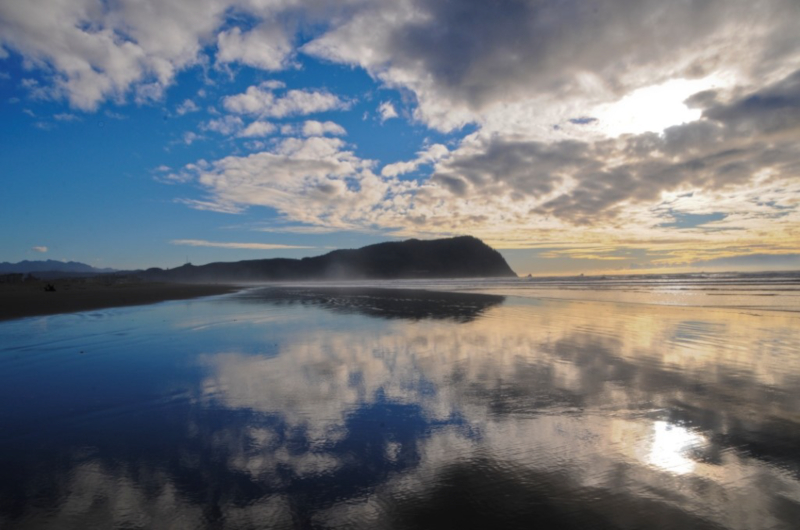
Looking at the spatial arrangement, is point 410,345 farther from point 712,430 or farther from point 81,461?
point 81,461

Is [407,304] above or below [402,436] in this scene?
above

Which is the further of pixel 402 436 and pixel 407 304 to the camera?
pixel 407 304

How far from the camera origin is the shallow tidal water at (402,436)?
13.2 feet

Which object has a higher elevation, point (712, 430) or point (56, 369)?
point (56, 369)

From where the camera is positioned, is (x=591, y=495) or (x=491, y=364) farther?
(x=491, y=364)

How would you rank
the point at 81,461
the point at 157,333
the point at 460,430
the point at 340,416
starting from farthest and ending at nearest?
1. the point at 157,333
2. the point at 340,416
3. the point at 460,430
4. the point at 81,461

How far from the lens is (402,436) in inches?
229

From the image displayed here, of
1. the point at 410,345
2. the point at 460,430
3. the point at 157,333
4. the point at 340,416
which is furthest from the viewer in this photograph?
the point at 157,333

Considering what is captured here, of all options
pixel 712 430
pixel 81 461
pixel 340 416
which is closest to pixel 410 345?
pixel 340 416

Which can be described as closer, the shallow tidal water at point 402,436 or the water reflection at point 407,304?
the shallow tidal water at point 402,436

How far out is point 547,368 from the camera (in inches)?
387

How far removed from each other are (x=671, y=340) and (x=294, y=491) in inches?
534

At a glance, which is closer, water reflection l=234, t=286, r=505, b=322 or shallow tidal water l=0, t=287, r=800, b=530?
shallow tidal water l=0, t=287, r=800, b=530

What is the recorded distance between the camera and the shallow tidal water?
158 inches
